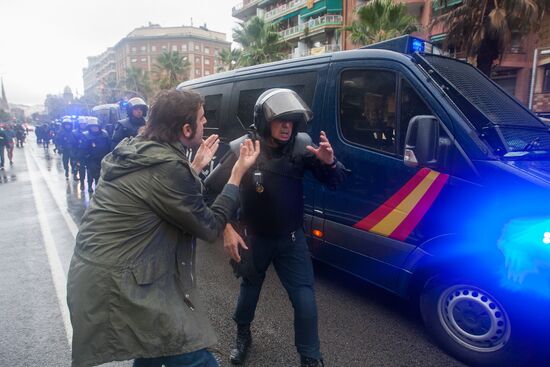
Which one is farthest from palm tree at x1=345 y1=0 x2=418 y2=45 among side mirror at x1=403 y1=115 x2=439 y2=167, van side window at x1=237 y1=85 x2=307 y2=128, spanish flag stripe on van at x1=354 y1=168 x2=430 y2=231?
side mirror at x1=403 y1=115 x2=439 y2=167

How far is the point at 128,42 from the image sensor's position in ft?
301

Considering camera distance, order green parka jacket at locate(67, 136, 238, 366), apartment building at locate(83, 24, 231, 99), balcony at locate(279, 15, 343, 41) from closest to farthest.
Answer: green parka jacket at locate(67, 136, 238, 366) < balcony at locate(279, 15, 343, 41) < apartment building at locate(83, 24, 231, 99)

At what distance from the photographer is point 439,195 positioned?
271cm

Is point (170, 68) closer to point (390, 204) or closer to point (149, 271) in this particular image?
point (390, 204)

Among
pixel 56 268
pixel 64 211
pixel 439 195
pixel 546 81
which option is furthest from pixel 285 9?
pixel 439 195

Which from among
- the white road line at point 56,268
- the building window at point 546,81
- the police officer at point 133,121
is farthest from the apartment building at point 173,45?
the white road line at point 56,268

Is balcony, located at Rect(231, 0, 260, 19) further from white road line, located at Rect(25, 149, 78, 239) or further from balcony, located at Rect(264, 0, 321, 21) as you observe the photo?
white road line, located at Rect(25, 149, 78, 239)

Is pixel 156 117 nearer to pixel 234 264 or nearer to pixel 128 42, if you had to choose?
pixel 234 264

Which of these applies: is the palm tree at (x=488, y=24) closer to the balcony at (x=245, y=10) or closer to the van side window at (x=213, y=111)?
the van side window at (x=213, y=111)

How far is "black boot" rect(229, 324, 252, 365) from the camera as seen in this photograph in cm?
273

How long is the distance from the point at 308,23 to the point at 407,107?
35.6 m

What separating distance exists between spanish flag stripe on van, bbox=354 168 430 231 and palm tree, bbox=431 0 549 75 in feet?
31.4

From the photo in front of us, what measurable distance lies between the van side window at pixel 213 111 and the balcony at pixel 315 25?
27296mm

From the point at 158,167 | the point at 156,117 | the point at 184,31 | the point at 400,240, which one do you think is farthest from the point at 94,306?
the point at 184,31
